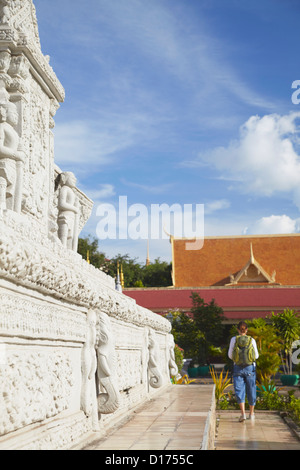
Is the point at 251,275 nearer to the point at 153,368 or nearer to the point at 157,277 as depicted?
the point at 157,277

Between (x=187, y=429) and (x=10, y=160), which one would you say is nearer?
(x=187, y=429)

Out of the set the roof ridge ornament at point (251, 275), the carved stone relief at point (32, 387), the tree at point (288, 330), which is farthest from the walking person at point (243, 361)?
the roof ridge ornament at point (251, 275)

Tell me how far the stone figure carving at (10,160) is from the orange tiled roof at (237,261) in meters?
23.4

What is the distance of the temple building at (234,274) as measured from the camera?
79.5 ft

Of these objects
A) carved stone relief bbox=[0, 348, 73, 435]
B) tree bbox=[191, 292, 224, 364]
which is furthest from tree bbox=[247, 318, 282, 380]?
carved stone relief bbox=[0, 348, 73, 435]

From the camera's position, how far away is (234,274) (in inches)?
1113

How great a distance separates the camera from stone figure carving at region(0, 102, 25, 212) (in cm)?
442

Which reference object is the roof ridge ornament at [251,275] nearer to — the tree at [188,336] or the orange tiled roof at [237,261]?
the orange tiled roof at [237,261]

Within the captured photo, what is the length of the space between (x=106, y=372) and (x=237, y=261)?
25968 mm

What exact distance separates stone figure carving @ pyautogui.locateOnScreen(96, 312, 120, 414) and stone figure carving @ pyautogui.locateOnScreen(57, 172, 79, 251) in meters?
3.26

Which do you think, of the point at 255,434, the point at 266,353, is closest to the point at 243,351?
the point at 255,434

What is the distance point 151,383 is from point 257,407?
363 cm

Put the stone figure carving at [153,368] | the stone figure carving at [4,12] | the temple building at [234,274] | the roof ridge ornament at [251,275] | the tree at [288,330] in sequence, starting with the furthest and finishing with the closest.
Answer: the roof ridge ornament at [251,275] < the temple building at [234,274] < the tree at [288,330] < the stone figure carving at [153,368] < the stone figure carving at [4,12]
